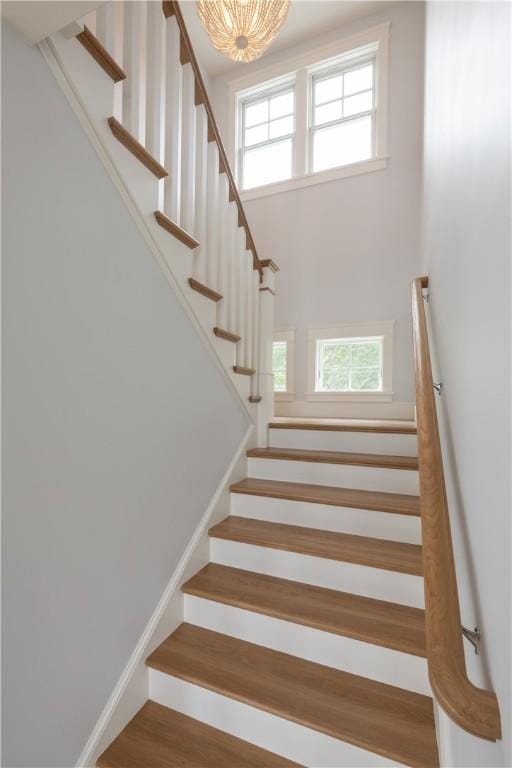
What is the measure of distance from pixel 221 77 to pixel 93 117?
417cm

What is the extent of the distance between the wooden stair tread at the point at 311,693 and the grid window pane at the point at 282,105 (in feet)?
15.8

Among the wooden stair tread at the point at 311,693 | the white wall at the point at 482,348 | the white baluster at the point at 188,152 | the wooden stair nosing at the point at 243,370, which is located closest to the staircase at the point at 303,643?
the wooden stair tread at the point at 311,693

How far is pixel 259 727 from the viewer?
126cm

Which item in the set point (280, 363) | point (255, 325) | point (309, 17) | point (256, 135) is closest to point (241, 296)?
point (255, 325)

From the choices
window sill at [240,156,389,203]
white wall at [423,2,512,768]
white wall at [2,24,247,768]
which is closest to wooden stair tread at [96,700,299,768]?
white wall at [2,24,247,768]

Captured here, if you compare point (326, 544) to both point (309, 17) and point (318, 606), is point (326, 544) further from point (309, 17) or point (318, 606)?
point (309, 17)

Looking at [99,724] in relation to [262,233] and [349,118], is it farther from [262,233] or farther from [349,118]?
[349,118]

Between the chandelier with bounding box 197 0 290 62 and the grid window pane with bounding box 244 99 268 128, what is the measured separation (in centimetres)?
188

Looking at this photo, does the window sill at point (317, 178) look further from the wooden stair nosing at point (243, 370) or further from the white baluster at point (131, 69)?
the white baluster at point (131, 69)

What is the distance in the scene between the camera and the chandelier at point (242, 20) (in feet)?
8.00

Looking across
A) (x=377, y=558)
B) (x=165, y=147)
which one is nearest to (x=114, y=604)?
(x=377, y=558)

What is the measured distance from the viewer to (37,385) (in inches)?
41.6

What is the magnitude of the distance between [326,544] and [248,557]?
1.24 feet

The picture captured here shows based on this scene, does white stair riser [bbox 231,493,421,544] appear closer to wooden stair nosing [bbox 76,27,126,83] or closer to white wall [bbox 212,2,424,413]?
wooden stair nosing [bbox 76,27,126,83]
